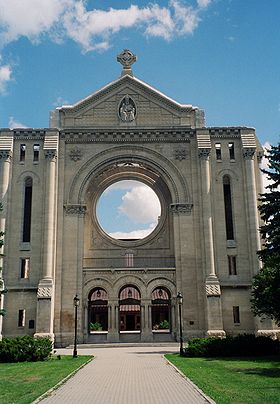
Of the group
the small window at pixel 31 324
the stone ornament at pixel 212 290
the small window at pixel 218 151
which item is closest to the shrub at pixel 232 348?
the stone ornament at pixel 212 290

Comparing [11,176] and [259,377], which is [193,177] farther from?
[259,377]

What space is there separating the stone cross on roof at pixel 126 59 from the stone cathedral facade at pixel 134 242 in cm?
10

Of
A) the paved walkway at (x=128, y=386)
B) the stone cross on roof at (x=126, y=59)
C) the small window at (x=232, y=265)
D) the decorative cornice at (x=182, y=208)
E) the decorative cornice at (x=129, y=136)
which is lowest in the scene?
the paved walkway at (x=128, y=386)

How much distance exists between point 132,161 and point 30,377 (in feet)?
87.8

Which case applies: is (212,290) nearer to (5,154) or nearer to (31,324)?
(31,324)

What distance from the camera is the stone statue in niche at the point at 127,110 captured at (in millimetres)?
43469

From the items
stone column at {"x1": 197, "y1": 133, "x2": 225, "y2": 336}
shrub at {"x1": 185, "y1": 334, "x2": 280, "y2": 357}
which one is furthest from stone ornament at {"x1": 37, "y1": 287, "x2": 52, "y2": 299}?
shrub at {"x1": 185, "y1": 334, "x2": 280, "y2": 357}

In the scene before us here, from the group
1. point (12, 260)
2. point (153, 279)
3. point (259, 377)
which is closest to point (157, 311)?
point (153, 279)

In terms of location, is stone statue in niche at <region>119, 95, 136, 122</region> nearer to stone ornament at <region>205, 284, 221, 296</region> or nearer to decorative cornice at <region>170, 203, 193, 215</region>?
decorative cornice at <region>170, 203, 193, 215</region>

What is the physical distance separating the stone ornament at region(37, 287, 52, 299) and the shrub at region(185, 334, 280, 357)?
14.3 metres

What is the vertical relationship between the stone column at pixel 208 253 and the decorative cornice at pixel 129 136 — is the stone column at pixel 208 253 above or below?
below

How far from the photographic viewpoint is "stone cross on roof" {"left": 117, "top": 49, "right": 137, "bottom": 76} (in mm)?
45128

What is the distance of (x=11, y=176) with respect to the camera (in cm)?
4134

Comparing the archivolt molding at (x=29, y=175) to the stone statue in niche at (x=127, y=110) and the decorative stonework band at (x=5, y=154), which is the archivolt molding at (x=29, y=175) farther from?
the stone statue in niche at (x=127, y=110)
